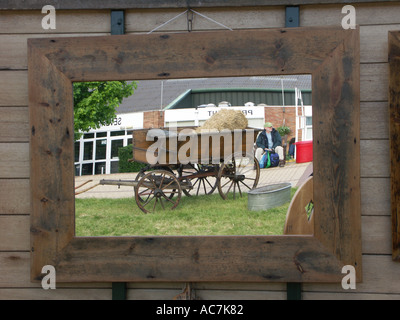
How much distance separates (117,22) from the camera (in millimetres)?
1663

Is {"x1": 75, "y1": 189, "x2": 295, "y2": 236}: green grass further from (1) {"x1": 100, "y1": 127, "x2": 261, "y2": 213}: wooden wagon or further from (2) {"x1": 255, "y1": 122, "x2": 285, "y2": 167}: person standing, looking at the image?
(2) {"x1": 255, "y1": 122, "x2": 285, "y2": 167}: person standing

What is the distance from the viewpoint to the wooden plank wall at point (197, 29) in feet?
5.28

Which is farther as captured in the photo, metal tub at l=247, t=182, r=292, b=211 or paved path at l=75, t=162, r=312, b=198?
paved path at l=75, t=162, r=312, b=198

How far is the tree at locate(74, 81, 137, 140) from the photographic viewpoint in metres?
8.17

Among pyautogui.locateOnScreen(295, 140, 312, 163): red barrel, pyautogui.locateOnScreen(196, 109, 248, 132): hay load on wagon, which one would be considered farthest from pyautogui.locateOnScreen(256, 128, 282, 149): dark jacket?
pyautogui.locateOnScreen(295, 140, 312, 163): red barrel

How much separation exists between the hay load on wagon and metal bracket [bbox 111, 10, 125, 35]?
403cm

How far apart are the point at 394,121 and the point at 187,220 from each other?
→ 3492mm

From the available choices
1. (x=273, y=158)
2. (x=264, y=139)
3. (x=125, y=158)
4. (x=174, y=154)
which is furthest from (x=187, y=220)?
(x=125, y=158)

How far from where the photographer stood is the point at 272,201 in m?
5.07

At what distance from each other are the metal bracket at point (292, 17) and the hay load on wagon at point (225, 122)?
406 centimetres

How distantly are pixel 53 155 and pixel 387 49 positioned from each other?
52.3 inches

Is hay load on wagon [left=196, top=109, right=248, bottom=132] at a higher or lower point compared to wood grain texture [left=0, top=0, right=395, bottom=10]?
lower

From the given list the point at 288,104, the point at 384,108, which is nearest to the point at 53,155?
the point at 384,108

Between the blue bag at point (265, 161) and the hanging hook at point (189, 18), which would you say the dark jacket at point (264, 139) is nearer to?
the blue bag at point (265, 161)
